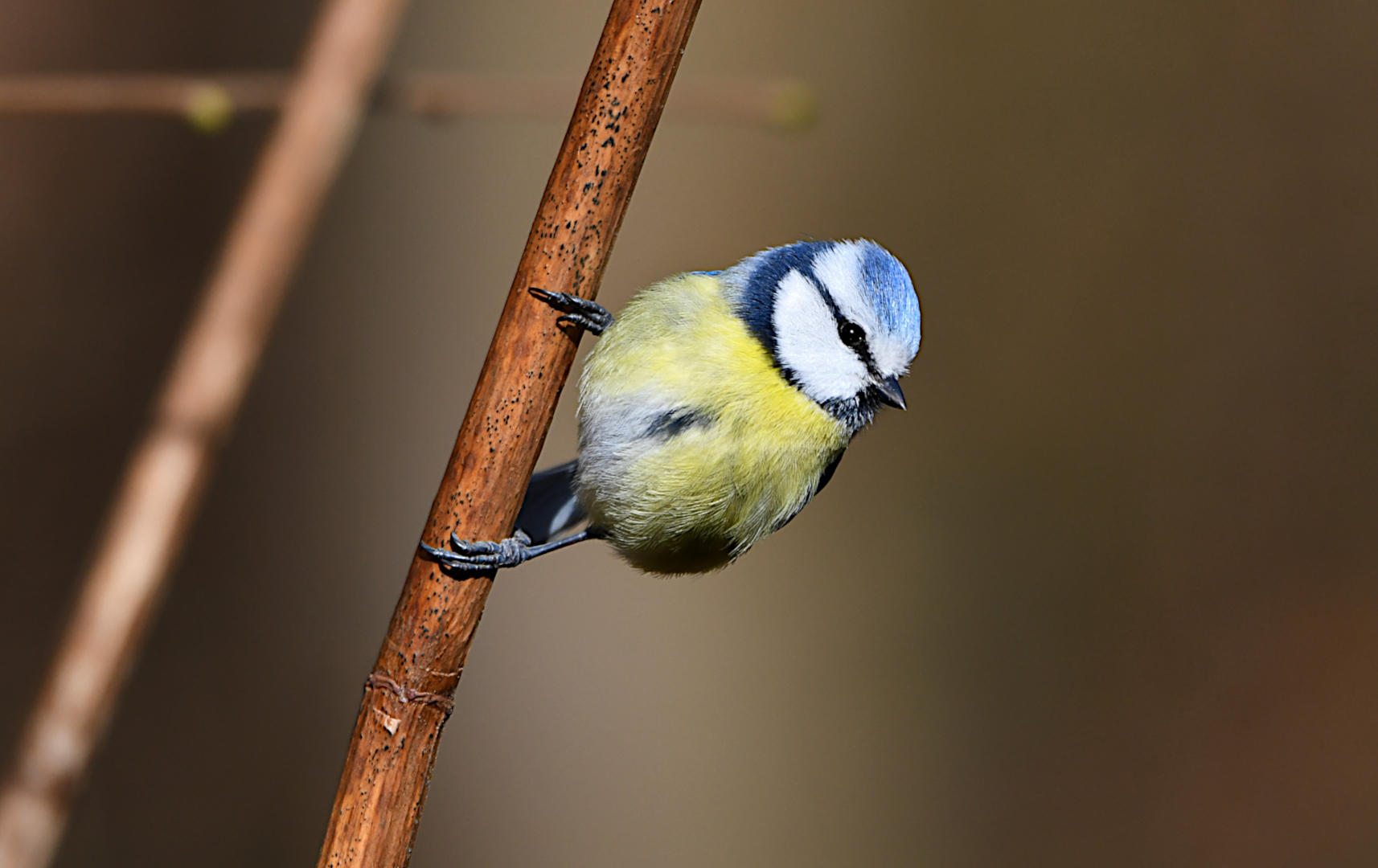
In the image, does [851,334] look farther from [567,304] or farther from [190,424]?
[190,424]

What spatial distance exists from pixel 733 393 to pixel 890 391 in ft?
0.75

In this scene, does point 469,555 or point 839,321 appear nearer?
point 469,555

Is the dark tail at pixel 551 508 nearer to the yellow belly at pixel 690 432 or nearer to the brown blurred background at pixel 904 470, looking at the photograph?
the yellow belly at pixel 690 432

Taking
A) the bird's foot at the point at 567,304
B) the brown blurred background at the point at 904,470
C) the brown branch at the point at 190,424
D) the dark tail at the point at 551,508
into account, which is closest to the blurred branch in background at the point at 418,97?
the brown branch at the point at 190,424

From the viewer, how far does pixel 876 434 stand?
10.3 ft

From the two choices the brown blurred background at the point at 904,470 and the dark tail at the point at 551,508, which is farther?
the brown blurred background at the point at 904,470

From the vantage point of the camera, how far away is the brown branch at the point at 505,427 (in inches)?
34.7

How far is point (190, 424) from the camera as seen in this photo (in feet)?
2.65

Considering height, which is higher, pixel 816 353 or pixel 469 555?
pixel 816 353

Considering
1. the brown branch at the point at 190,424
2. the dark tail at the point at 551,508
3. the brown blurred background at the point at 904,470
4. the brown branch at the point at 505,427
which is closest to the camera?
the brown branch at the point at 190,424

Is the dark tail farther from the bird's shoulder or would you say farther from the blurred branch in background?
the blurred branch in background

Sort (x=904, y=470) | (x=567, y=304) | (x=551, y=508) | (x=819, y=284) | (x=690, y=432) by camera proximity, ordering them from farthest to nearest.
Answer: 1. (x=904, y=470)
2. (x=551, y=508)
3. (x=819, y=284)
4. (x=690, y=432)
5. (x=567, y=304)

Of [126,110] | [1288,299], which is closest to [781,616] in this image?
[1288,299]

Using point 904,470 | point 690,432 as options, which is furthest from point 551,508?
point 904,470
